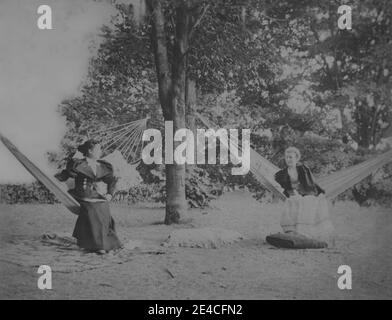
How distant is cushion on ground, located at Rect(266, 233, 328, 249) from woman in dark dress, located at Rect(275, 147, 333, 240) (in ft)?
0.13

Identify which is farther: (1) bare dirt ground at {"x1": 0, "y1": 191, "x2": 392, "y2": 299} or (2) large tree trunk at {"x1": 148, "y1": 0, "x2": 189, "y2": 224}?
(2) large tree trunk at {"x1": 148, "y1": 0, "x2": 189, "y2": 224}

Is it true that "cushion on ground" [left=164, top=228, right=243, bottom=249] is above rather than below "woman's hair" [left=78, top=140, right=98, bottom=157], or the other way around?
below

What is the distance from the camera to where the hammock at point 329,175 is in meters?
3.37

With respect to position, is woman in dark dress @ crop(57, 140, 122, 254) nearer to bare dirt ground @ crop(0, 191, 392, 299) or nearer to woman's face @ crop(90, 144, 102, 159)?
woman's face @ crop(90, 144, 102, 159)

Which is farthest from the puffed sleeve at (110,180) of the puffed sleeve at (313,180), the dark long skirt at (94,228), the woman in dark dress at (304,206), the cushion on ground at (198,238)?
the puffed sleeve at (313,180)

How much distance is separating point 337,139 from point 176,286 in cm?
146

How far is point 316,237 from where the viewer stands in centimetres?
338

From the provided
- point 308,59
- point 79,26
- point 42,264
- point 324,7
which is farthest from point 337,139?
point 42,264

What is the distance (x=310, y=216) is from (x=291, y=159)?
391mm

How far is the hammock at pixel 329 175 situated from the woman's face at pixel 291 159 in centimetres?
9

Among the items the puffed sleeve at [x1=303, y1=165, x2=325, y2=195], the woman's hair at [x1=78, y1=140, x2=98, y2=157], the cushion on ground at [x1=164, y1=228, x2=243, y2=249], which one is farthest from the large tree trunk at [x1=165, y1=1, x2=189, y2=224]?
the puffed sleeve at [x1=303, y1=165, x2=325, y2=195]

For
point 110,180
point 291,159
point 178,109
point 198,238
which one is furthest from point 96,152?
point 291,159

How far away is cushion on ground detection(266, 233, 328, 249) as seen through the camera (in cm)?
334
